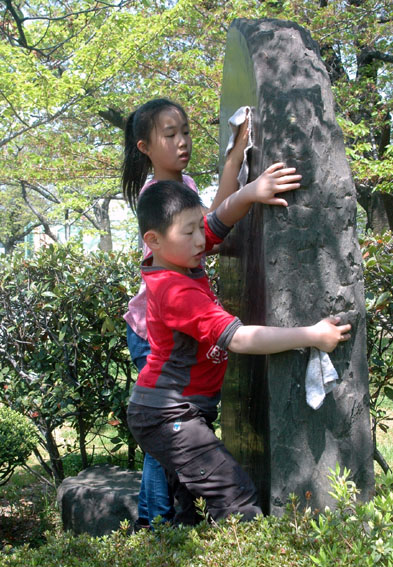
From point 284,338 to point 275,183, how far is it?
0.56 m

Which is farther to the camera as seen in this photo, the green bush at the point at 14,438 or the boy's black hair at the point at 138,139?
the green bush at the point at 14,438

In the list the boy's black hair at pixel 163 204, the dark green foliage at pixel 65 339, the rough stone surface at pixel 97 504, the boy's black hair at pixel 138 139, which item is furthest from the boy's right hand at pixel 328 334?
the dark green foliage at pixel 65 339

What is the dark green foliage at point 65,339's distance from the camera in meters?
4.26

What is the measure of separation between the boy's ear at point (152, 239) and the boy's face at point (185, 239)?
0.01 meters

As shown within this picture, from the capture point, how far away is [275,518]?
204cm

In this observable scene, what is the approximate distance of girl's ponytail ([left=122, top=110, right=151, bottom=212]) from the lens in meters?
3.08

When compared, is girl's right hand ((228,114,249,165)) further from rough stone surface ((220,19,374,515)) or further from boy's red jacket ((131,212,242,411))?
boy's red jacket ((131,212,242,411))

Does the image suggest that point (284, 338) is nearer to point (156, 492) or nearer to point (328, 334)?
point (328, 334)

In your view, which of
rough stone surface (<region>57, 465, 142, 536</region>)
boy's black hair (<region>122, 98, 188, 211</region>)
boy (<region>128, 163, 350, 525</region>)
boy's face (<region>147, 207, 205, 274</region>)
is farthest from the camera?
rough stone surface (<region>57, 465, 142, 536</region>)

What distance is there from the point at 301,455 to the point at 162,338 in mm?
686

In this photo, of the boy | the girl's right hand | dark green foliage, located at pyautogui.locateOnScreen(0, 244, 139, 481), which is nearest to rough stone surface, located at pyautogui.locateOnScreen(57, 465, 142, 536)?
dark green foliage, located at pyautogui.locateOnScreen(0, 244, 139, 481)

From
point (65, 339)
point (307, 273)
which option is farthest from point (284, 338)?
point (65, 339)

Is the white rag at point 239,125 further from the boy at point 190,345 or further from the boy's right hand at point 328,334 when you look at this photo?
the boy's right hand at point 328,334

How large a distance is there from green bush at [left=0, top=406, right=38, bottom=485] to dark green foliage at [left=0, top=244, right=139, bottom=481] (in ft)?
0.92
